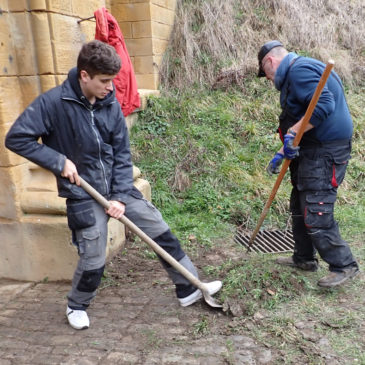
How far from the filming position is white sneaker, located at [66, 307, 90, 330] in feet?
10.2

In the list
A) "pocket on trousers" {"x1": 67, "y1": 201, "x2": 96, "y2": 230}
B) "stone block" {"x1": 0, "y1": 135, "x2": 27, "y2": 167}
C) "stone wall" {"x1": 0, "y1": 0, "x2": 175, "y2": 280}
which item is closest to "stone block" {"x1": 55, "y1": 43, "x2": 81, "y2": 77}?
"stone wall" {"x1": 0, "y1": 0, "x2": 175, "y2": 280}

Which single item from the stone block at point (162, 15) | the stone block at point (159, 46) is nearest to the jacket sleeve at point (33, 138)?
the stone block at point (159, 46)

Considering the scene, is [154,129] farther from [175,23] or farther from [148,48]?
[175,23]

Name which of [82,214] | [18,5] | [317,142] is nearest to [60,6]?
[18,5]

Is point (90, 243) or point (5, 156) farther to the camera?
point (5, 156)

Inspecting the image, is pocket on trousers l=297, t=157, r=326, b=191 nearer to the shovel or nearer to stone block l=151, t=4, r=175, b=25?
the shovel

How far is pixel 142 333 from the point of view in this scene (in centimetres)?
302

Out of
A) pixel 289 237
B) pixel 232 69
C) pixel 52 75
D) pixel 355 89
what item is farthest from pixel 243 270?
pixel 355 89

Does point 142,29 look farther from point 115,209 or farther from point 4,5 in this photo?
point 115,209

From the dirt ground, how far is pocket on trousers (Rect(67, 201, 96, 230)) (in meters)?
0.85

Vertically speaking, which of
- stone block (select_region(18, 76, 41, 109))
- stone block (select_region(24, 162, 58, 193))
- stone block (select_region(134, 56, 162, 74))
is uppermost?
stone block (select_region(134, 56, 162, 74))

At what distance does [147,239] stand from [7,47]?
2.12 m

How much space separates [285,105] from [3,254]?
2.99 meters

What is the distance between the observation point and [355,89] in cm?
759
